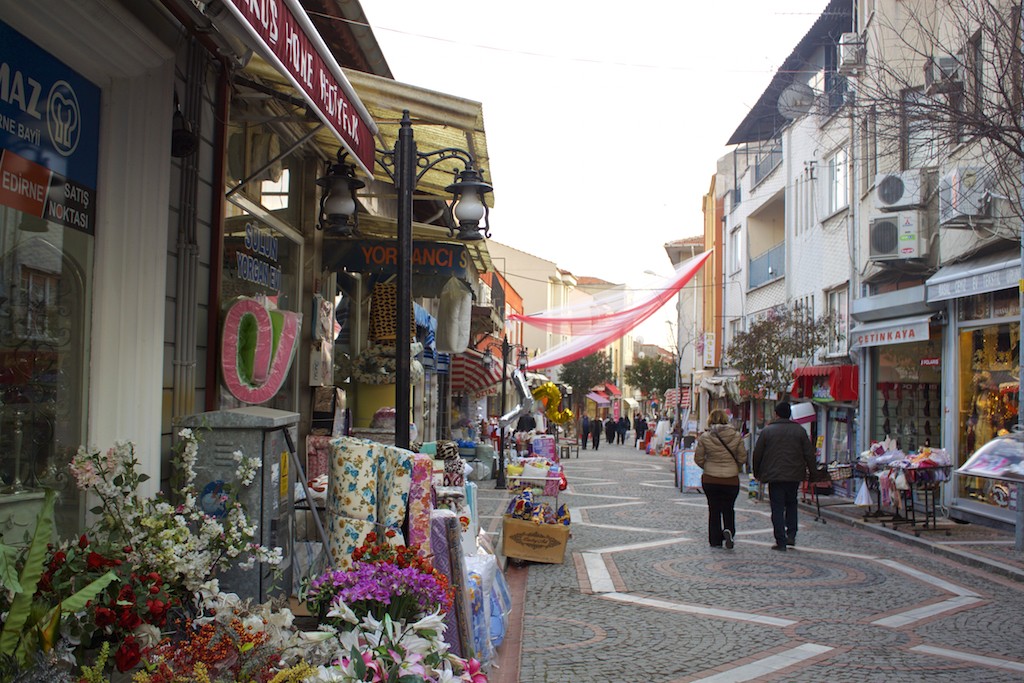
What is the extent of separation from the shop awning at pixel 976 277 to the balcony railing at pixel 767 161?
47.2 feet

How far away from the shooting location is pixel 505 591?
7.05m

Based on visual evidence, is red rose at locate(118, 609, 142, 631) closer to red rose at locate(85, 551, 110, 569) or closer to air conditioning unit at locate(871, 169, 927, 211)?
red rose at locate(85, 551, 110, 569)

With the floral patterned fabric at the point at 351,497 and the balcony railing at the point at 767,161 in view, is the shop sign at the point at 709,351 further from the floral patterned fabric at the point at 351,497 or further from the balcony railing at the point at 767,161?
the floral patterned fabric at the point at 351,497

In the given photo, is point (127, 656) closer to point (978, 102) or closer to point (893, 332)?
point (978, 102)

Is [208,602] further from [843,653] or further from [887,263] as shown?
[887,263]

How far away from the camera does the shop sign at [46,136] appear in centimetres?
425

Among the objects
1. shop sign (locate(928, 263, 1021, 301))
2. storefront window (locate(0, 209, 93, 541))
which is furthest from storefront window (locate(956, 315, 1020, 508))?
storefront window (locate(0, 209, 93, 541))

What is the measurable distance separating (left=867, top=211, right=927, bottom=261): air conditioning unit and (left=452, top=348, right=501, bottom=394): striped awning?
29.7ft

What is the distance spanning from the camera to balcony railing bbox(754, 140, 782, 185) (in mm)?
29797

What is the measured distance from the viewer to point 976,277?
13.8m

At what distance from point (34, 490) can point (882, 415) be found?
16883 millimetres

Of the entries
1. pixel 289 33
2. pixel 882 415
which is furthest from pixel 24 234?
pixel 882 415

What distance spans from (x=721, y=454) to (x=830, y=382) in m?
9.54

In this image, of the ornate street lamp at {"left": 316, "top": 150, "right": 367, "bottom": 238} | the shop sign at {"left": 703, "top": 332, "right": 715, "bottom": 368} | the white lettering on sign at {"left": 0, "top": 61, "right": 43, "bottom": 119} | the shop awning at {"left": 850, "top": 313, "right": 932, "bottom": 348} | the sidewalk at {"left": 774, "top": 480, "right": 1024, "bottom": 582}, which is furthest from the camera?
the shop sign at {"left": 703, "top": 332, "right": 715, "bottom": 368}
